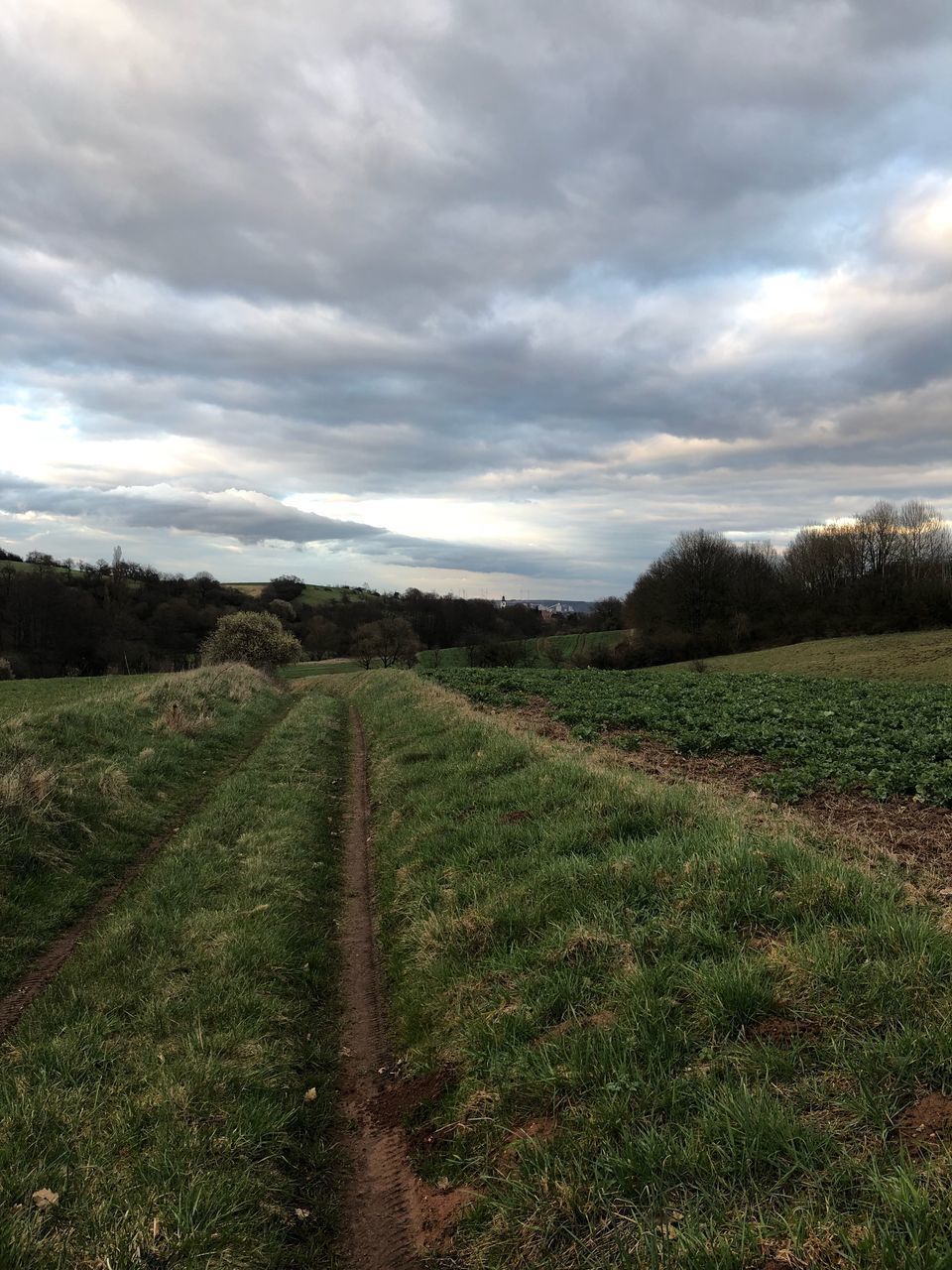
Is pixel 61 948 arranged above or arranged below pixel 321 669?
above

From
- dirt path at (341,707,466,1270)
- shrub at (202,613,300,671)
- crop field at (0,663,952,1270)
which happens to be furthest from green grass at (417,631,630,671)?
dirt path at (341,707,466,1270)

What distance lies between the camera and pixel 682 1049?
379cm

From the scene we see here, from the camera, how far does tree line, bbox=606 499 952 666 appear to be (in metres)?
66.1

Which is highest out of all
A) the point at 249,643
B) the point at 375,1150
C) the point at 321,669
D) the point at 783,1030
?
the point at 249,643

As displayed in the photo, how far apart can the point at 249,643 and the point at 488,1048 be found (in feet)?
167

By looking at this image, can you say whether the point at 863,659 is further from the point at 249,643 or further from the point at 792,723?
the point at 249,643

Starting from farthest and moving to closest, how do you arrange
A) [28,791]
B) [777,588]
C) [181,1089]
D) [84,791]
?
1. [777,588]
2. [84,791]
3. [28,791]
4. [181,1089]

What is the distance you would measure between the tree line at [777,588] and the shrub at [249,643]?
36.3 metres

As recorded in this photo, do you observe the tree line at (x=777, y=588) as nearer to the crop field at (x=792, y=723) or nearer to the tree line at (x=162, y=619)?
the tree line at (x=162, y=619)

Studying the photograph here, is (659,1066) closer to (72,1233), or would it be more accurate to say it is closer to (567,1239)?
(567,1239)

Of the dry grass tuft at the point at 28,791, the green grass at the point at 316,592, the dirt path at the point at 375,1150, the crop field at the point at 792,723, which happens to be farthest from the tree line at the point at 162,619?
the dirt path at the point at 375,1150

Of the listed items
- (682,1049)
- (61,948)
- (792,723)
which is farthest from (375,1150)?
(792,723)

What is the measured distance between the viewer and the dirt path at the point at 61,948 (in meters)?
5.27

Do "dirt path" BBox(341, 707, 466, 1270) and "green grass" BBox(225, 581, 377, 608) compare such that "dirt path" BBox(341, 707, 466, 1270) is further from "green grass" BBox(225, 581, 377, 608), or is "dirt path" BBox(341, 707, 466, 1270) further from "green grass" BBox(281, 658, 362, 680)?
"green grass" BBox(225, 581, 377, 608)
